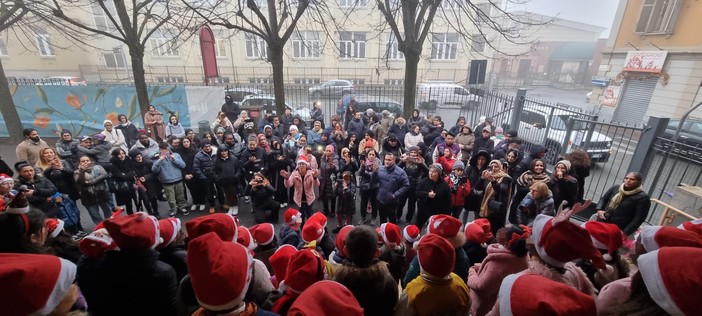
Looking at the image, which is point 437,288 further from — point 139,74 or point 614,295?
point 139,74

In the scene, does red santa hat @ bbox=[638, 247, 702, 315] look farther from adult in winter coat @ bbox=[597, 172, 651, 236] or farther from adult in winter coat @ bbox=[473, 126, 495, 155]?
adult in winter coat @ bbox=[473, 126, 495, 155]

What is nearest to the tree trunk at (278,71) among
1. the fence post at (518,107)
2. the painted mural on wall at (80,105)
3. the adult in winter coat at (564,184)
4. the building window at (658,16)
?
the painted mural on wall at (80,105)

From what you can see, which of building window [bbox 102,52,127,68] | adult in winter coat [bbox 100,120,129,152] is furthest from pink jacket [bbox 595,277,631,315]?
building window [bbox 102,52,127,68]

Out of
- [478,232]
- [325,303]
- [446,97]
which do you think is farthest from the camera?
[446,97]

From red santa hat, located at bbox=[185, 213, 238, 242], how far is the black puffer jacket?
0.31 meters

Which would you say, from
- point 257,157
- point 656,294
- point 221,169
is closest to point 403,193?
point 257,157

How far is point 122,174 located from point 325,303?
18.4ft

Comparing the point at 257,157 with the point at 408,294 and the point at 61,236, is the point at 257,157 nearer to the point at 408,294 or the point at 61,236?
the point at 61,236

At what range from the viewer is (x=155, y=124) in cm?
881

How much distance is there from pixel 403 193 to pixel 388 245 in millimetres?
2220

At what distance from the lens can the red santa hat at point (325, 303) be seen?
152cm

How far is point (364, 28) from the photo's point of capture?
91.0 ft

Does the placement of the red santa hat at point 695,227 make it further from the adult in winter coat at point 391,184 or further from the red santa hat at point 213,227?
the adult in winter coat at point 391,184

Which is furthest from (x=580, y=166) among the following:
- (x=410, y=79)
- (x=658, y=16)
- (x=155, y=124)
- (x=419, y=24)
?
(x=658, y=16)
